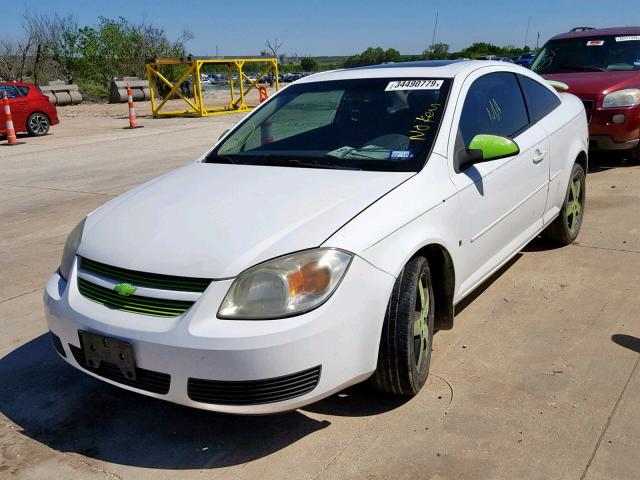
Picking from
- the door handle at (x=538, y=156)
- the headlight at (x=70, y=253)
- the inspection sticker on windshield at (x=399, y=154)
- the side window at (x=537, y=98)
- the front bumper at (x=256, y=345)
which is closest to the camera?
the front bumper at (x=256, y=345)

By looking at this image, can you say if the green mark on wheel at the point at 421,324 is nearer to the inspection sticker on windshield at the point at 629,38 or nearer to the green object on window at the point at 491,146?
the green object on window at the point at 491,146

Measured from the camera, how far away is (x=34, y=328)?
4.14m

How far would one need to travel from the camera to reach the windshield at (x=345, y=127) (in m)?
3.43

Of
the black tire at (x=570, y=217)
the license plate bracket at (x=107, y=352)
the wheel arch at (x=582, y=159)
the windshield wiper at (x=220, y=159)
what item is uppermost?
the windshield wiper at (x=220, y=159)

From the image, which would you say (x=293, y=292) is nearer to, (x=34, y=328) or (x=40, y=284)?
(x=34, y=328)

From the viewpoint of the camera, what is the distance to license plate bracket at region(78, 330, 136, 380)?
8.45ft

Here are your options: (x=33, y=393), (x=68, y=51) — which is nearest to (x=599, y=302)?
(x=33, y=393)

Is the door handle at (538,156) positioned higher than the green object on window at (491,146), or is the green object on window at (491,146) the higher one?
the green object on window at (491,146)

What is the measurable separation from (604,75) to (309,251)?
284 inches

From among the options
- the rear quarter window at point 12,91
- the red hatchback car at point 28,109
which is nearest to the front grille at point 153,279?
the red hatchback car at point 28,109

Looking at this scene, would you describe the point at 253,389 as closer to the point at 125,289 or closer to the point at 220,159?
the point at 125,289

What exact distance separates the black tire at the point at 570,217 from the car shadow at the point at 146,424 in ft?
8.99

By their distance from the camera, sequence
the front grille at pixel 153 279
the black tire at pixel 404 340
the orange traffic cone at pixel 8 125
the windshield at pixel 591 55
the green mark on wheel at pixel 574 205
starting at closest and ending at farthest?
the front grille at pixel 153 279 < the black tire at pixel 404 340 < the green mark on wheel at pixel 574 205 < the windshield at pixel 591 55 < the orange traffic cone at pixel 8 125

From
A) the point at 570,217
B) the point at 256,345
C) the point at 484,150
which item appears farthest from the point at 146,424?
the point at 570,217
